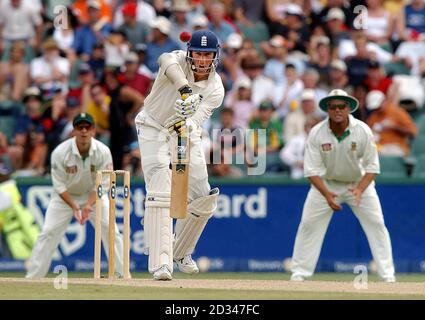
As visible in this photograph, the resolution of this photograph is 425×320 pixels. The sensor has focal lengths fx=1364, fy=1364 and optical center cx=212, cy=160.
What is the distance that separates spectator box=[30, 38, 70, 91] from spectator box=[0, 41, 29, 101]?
0.48 ft

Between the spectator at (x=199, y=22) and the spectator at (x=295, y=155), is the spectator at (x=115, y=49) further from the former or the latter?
the spectator at (x=295, y=155)

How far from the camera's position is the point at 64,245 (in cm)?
1808

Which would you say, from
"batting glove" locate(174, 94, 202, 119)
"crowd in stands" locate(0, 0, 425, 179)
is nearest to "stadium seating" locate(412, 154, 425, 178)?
"crowd in stands" locate(0, 0, 425, 179)

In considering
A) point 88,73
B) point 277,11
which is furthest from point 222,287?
Result: point 277,11

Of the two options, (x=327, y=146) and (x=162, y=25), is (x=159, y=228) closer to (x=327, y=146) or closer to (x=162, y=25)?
(x=327, y=146)

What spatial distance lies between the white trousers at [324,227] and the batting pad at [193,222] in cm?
273

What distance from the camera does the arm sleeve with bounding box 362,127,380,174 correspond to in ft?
49.5

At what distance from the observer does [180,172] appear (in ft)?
38.3

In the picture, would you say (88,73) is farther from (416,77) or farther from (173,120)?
(173,120)

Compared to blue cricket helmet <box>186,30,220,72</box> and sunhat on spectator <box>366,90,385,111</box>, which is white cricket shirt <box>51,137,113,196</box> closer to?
blue cricket helmet <box>186,30,220,72</box>

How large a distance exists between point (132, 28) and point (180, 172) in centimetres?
909

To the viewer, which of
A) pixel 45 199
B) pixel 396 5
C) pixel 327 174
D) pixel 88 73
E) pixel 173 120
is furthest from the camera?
pixel 396 5

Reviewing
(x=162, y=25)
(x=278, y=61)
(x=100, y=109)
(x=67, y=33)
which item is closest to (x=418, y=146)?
(x=278, y=61)

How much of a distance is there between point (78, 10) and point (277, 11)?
307 centimetres
